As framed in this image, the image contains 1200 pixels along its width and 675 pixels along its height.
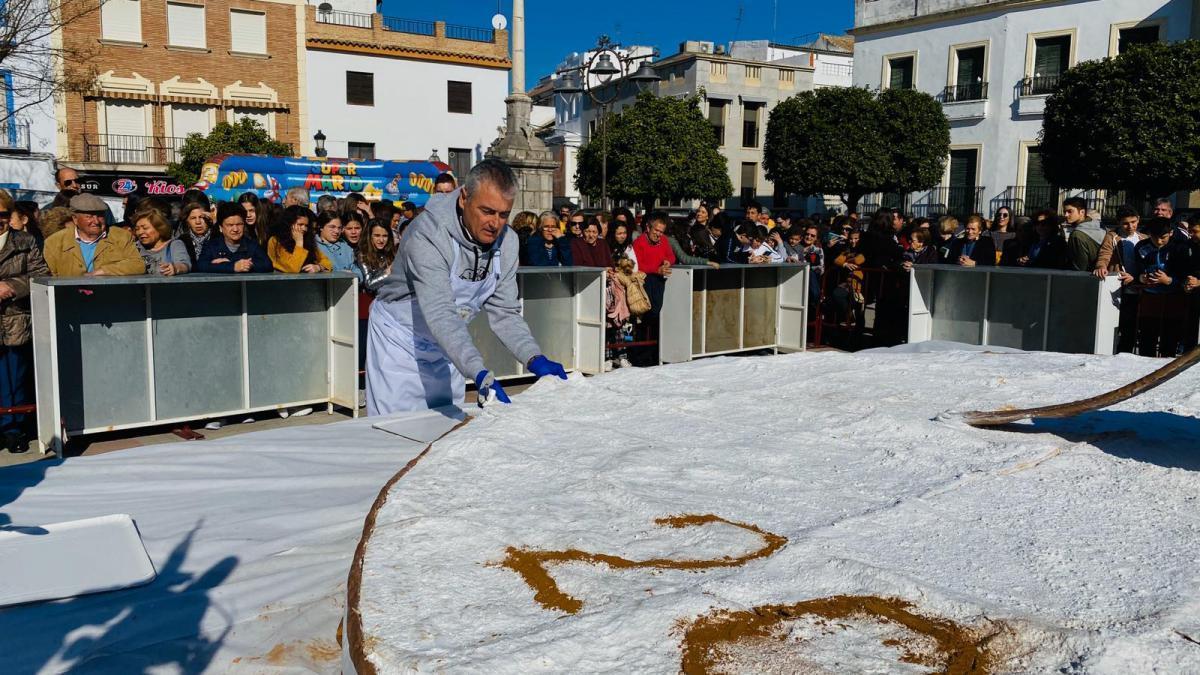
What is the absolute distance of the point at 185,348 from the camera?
21.0 ft

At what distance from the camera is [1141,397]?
133 inches

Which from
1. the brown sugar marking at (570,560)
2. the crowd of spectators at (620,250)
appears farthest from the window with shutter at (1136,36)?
the brown sugar marking at (570,560)

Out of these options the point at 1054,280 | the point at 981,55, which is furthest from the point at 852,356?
the point at 981,55

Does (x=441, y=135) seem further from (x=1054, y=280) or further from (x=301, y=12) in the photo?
(x=1054, y=280)

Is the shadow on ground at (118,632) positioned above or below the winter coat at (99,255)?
below

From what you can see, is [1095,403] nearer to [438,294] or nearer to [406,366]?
[438,294]

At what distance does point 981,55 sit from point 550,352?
25.6 metres

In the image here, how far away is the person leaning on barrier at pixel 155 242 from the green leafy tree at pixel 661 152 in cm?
2783

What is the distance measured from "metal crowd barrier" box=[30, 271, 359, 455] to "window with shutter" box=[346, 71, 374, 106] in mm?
28623

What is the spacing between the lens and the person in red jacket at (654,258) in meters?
9.19

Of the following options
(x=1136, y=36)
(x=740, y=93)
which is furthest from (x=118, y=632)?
(x=740, y=93)

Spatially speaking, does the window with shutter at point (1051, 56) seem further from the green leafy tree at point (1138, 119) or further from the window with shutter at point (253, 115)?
the window with shutter at point (253, 115)

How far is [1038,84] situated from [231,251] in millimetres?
27209

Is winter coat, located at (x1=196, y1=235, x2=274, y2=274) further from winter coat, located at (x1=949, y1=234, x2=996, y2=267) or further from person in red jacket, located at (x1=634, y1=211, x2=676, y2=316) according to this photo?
winter coat, located at (x1=949, y1=234, x2=996, y2=267)
